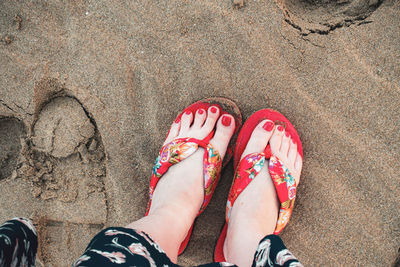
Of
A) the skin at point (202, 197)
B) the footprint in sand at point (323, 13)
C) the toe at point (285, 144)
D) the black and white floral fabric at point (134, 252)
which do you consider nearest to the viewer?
the black and white floral fabric at point (134, 252)

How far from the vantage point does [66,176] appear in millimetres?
1710

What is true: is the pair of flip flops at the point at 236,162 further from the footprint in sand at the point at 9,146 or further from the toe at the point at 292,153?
the footprint in sand at the point at 9,146

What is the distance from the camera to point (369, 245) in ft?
5.26

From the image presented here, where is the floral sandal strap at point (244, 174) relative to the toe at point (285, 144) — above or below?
below

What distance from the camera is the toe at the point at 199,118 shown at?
1.71 meters

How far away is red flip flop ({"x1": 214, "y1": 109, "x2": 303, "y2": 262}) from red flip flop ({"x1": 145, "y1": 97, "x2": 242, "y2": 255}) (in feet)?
0.37

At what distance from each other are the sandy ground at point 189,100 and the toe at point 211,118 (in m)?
0.10

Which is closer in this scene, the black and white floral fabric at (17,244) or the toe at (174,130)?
the black and white floral fabric at (17,244)

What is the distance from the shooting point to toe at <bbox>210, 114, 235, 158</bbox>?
171 centimetres

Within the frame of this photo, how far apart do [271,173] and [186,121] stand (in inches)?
22.9

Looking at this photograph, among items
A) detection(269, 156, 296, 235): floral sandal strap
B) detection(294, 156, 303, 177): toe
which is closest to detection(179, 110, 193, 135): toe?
detection(269, 156, 296, 235): floral sandal strap

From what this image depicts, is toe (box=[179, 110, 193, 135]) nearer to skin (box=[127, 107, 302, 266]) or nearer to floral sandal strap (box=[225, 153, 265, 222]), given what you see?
skin (box=[127, 107, 302, 266])

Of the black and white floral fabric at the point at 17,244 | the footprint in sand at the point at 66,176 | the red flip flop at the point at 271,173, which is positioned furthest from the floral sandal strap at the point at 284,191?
the black and white floral fabric at the point at 17,244

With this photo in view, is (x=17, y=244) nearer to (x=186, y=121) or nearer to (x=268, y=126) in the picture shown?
(x=186, y=121)
